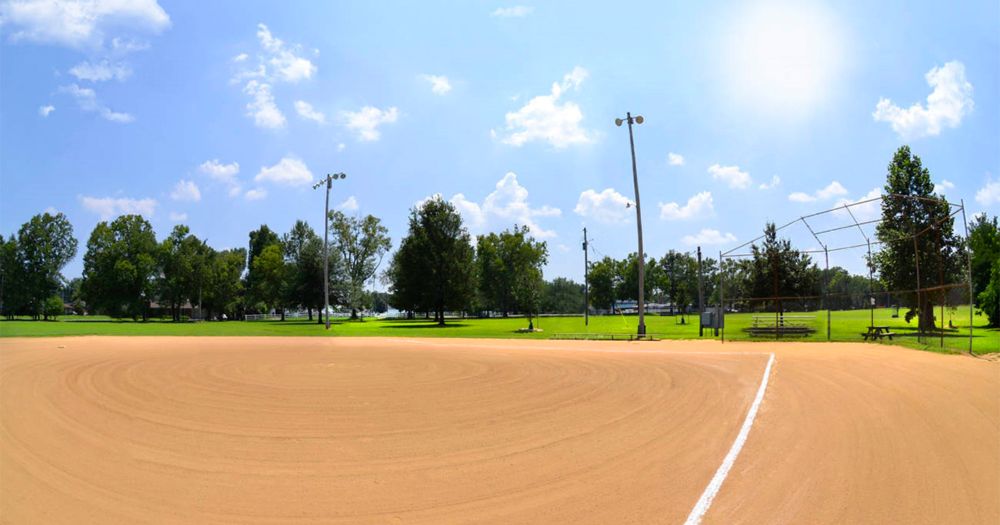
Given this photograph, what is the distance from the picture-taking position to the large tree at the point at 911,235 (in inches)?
1129

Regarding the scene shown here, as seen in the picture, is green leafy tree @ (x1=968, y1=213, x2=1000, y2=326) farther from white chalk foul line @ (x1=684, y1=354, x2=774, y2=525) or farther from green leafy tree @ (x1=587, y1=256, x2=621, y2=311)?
green leafy tree @ (x1=587, y1=256, x2=621, y2=311)

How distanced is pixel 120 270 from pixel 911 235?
298 feet

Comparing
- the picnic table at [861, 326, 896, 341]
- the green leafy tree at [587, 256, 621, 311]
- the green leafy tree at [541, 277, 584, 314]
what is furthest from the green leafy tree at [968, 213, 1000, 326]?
the green leafy tree at [541, 277, 584, 314]

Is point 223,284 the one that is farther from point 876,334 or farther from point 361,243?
point 876,334

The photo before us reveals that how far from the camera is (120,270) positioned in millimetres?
78750

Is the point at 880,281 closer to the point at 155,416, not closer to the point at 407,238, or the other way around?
the point at 155,416

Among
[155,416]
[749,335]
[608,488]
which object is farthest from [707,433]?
[749,335]

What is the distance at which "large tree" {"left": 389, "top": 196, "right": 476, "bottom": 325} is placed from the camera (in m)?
63.4

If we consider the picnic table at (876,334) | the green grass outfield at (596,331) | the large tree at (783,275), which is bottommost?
the green grass outfield at (596,331)

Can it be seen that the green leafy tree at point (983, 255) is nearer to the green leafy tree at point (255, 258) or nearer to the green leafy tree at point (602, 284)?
the green leafy tree at point (602, 284)

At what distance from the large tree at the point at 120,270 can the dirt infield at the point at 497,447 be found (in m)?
79.8

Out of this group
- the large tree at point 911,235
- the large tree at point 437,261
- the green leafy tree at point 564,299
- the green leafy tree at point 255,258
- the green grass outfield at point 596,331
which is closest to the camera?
the green grass outfield at point 596,331

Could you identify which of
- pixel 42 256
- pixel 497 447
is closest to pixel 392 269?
pixel 42 256

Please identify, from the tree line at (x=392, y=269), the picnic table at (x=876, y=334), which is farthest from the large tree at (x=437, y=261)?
the picnic table at (x=876, y=334)
